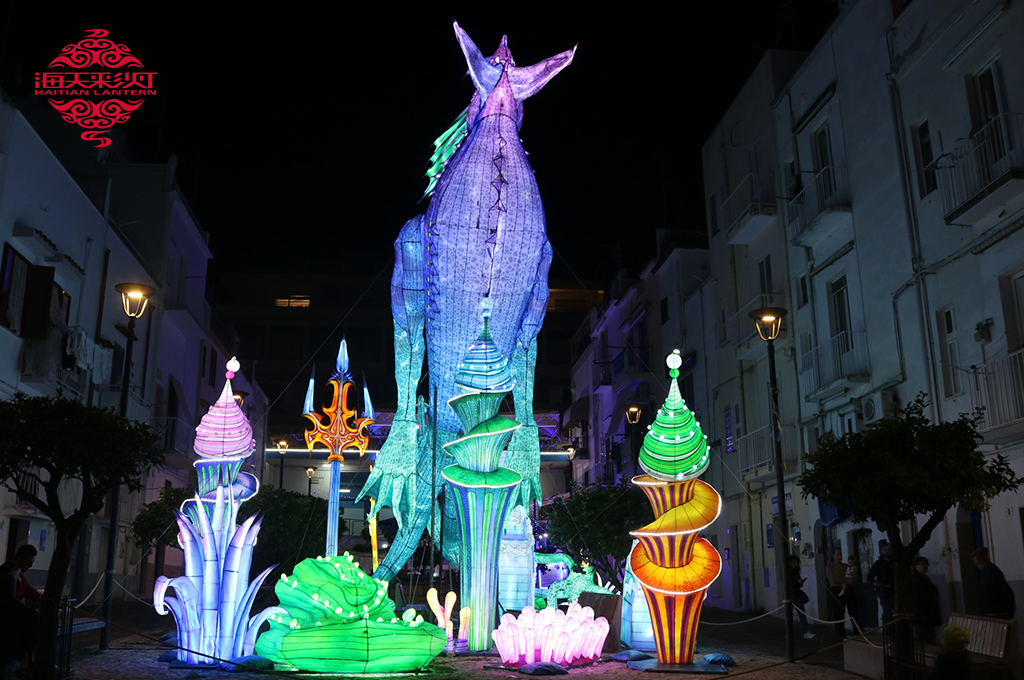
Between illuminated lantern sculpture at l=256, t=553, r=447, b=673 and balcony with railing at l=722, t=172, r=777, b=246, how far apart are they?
54.0ft

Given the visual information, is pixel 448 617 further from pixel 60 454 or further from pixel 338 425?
pixel 60 454

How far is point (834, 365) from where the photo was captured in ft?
67.9

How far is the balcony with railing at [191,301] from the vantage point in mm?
31422

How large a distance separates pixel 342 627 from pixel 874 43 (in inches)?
615

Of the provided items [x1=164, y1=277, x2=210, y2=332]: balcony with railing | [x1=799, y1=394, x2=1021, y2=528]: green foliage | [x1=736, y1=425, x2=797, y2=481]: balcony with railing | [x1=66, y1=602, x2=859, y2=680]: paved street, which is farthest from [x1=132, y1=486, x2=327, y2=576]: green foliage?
[x1=799, y1=394, x2=1021, y2=528]: green foliage

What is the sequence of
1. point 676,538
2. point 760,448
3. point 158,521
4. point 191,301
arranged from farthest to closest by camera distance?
point 191,301, point 760,448, point 158,521, point 676,538

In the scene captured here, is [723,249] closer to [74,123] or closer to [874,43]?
[874,43]

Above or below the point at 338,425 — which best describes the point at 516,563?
below

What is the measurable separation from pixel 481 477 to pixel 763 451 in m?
14.6

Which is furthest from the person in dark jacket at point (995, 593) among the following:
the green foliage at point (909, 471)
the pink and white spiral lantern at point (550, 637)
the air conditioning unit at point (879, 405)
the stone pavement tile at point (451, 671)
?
the air conditioning unit at point (879, 405)

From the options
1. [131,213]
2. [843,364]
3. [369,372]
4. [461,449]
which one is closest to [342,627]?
[461,449]

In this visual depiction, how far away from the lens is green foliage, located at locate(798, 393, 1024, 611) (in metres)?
10.2

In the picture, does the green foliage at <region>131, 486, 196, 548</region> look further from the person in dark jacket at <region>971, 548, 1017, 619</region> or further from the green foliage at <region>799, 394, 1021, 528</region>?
the person in dark jacket at <region>971, 548, 1017, 619</region>

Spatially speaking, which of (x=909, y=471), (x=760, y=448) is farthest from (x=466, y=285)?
(x=760, y=448)
